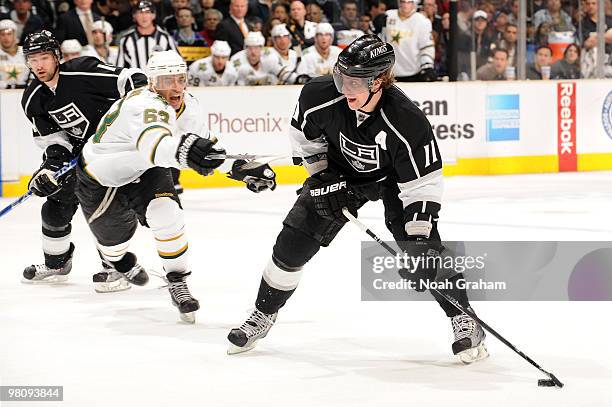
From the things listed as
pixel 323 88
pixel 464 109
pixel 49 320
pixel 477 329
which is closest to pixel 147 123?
pixel 323 88

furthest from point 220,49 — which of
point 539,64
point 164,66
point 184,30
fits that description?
point 164,66

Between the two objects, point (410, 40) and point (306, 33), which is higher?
point (306, 33)

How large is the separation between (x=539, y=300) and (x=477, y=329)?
3.53 feet

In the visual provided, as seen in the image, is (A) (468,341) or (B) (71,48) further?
(B) (71,48)

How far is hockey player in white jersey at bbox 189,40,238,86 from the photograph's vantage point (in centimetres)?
966

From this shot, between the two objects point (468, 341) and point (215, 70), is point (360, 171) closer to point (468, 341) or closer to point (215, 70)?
point (468, 341)

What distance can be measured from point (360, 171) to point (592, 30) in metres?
7.55

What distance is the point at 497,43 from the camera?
34.3ft

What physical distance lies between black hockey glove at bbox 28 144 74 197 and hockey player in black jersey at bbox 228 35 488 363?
156 centimetres

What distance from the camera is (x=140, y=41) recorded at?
9.37 meters

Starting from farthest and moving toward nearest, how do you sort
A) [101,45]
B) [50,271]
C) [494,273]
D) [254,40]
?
[254,40] → [101,45] → [50,271] → [494,273]

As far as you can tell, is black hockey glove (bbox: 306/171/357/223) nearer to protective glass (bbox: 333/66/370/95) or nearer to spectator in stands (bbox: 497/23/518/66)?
protective glass (bbox: 333/66/370/95)

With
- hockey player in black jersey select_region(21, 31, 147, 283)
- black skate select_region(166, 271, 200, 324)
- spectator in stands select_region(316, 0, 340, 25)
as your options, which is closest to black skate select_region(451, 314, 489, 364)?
black skate select_region(166, 271, 200, 324)

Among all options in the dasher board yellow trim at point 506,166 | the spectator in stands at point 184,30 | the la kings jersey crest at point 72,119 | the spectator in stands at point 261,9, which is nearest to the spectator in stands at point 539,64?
the dasher board yellow trim at point 506,166
